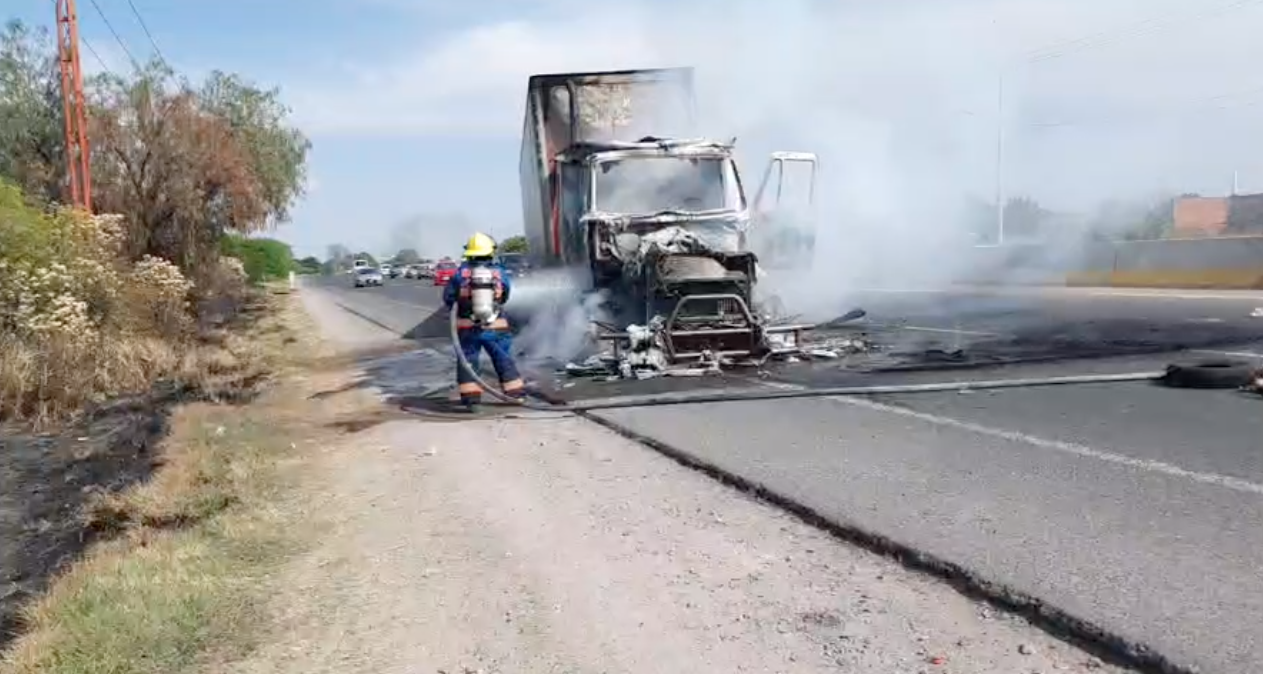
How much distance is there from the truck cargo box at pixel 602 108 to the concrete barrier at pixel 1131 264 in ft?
44.6

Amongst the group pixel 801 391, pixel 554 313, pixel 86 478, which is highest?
pixel 554 313

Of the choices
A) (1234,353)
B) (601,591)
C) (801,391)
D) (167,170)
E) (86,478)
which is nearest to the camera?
(601,591)

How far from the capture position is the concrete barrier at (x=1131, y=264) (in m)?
24.2

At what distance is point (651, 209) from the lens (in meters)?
13.7

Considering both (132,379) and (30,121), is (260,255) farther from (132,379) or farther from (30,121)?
(132,379)

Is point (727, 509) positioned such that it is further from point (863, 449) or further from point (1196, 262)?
point (1196, 262)

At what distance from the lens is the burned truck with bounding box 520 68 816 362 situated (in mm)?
12227

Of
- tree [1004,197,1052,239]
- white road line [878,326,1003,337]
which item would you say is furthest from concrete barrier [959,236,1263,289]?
white road line [878,326,1003,337]

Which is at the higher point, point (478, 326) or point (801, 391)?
point (478, 326)

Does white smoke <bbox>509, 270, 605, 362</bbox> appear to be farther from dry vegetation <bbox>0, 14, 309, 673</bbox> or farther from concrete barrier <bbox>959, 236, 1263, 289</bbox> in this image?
concrete barrier <bbox>959, 236, 1263, 289</bbox>

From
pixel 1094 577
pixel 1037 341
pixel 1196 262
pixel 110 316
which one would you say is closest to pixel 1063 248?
pixel 1196 262

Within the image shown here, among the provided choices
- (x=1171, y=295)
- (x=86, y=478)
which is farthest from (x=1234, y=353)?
(x=1171, y=295)

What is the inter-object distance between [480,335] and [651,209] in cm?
400

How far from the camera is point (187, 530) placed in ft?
20.1
